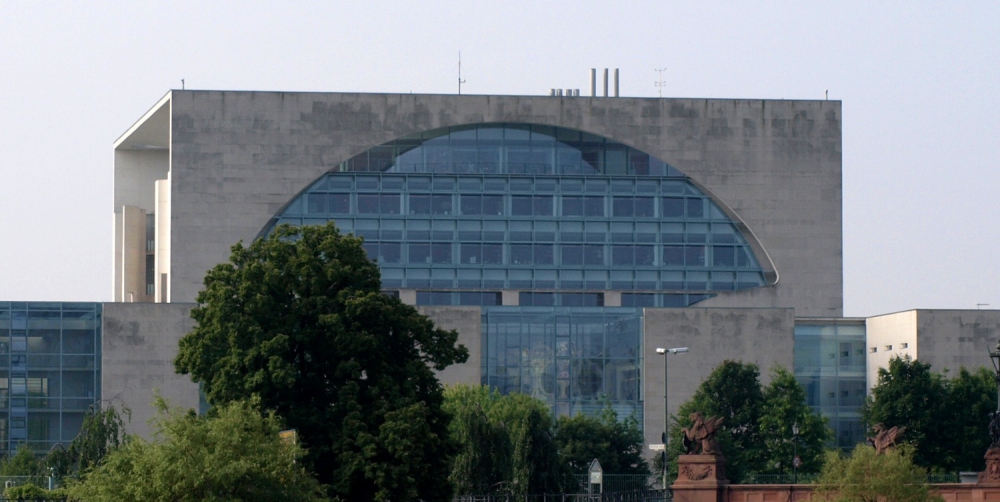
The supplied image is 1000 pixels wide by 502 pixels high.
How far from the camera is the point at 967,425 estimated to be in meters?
80.1

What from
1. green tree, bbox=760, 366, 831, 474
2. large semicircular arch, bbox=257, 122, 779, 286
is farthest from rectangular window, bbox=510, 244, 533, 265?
green tree, bbox=760, 366, 831, 474

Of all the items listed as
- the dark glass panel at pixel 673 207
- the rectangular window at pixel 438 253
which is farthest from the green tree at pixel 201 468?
the dark glass panel at pixel 673 207

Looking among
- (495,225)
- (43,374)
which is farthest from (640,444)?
(43,374)

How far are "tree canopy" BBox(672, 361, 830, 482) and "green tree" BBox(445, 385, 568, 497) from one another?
11.4 meters

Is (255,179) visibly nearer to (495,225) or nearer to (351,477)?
(495,225)

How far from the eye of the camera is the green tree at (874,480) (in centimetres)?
5522

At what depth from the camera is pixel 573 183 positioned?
313 feet

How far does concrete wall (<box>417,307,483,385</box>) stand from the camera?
291ft

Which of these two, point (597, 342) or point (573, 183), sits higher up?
point (573, 183)

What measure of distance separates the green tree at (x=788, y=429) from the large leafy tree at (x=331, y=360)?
3038cm

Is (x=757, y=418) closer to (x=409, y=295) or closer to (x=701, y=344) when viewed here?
(x=701, y=344)

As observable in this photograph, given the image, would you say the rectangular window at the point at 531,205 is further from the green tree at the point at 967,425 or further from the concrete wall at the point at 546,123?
the green tree at the point at 967,425

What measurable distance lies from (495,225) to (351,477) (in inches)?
1912

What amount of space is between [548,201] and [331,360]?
46.7 m
